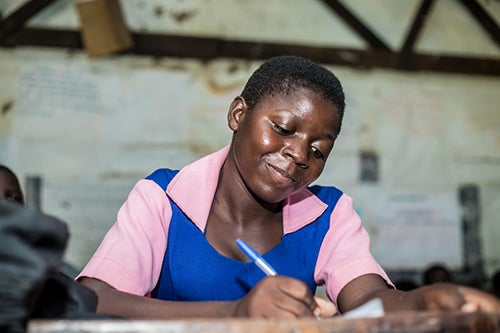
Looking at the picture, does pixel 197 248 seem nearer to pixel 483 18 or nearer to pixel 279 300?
pixel 279 300

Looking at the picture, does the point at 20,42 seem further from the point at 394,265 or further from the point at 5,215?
the point at 5,215

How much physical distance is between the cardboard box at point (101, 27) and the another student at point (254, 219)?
6.90 feet

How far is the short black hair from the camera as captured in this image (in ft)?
3.66

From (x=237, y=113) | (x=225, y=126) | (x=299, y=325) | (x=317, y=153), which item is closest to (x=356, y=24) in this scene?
(x=225, y=126)

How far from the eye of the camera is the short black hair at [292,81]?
43.9 inches

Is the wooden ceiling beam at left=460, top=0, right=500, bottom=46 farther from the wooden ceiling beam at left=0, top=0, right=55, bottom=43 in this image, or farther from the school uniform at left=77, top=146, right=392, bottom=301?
the school uniform at left=77, top=146, right=392, bottom=301

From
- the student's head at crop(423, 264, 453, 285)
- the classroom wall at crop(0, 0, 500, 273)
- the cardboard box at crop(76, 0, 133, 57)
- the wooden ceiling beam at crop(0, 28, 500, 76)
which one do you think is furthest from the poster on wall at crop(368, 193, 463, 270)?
the cardboard box at crop(76, 0, 133, 57)

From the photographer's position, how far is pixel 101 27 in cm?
318

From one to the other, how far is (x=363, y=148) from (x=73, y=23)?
175cm

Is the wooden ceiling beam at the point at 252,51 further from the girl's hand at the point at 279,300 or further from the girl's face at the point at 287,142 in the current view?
the girl's hand at the point at 279,300

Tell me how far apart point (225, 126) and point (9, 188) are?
1590 millimetres

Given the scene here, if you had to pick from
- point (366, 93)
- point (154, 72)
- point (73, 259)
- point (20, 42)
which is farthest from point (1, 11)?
point (366, 93)

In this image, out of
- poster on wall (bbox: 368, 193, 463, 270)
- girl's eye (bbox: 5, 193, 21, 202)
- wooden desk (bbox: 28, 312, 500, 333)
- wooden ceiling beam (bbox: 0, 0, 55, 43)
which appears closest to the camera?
wooden desk (bbox: 28, 312, 500, 333)

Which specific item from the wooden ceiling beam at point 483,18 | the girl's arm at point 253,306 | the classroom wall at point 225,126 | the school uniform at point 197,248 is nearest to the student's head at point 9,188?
the school uniform at point 197,248
